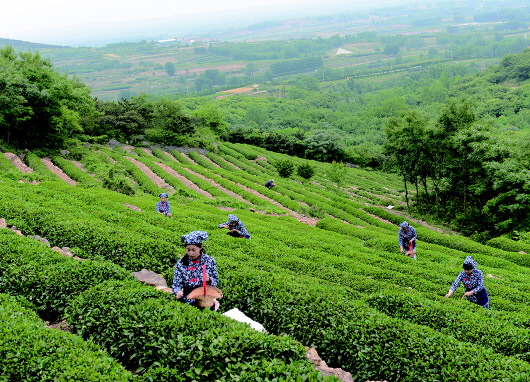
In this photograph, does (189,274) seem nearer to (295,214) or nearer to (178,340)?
(178,340)

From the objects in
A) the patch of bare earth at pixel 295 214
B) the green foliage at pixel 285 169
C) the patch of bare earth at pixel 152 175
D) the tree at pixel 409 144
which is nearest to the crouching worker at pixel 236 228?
the patch of bare earth at pixel 295 214

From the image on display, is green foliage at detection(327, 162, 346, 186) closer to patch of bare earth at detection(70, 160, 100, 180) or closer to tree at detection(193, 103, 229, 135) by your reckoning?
patch of bare earth at detection(70, 160, 100, 180)

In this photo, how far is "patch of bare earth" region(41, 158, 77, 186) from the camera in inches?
→ 1266

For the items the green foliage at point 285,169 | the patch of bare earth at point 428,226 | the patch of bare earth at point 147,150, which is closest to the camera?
the patch of bare earth at point 428,226

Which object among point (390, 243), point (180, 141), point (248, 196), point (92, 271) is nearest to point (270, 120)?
point (180, 141)

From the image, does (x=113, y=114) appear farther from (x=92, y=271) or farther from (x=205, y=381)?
(x=205, y=381)

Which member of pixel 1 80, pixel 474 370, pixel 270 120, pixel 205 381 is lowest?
pixel 270 120

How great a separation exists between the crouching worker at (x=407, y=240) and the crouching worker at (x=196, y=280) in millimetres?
9647

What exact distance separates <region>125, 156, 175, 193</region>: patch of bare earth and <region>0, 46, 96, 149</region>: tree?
22.4ft

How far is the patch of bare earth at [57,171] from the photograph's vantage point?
3215cm

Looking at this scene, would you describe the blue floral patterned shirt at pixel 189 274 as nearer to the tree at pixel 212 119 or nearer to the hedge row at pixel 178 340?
the hedge row at pixel 178 340

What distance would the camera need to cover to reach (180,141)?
6312 cm

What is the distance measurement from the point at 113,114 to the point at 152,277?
53.5 meters

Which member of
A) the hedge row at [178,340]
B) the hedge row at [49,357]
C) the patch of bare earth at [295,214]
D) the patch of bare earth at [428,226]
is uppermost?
the hedge row at [49,357]
